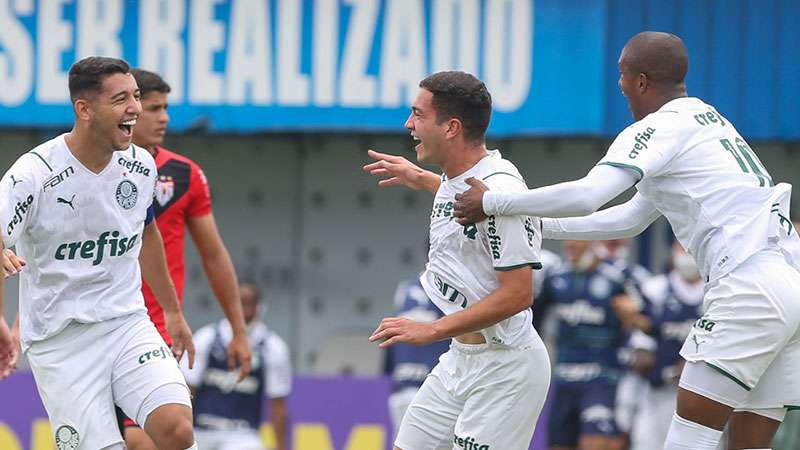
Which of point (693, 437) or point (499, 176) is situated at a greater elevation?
point (499, 176)

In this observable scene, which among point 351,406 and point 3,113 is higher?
point 3,113

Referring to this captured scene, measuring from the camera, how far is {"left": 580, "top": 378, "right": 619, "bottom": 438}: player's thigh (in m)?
11.3

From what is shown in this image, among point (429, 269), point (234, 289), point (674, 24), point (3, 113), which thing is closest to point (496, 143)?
point (674, 24)

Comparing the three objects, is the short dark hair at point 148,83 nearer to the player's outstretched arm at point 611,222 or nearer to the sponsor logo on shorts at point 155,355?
the sponsor logo on shorts at point 155,355

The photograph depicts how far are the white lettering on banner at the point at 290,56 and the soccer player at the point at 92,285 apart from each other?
16.4 feet

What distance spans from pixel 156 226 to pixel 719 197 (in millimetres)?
2685

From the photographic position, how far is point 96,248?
265 inches

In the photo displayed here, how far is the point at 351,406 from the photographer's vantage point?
12141 millimetres

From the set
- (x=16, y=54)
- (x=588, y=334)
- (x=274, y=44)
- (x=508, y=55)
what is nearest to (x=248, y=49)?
(x=274, y=44)

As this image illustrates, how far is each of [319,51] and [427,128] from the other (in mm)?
5612

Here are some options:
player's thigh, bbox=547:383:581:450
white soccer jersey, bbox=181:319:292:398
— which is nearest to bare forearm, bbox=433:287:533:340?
white soccer jersey, bbox=181:319:292:398

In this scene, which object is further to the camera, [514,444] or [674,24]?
[674,24]

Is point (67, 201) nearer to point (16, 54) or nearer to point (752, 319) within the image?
point (752, 319)

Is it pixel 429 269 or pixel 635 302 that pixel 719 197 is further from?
pixel 635 302
